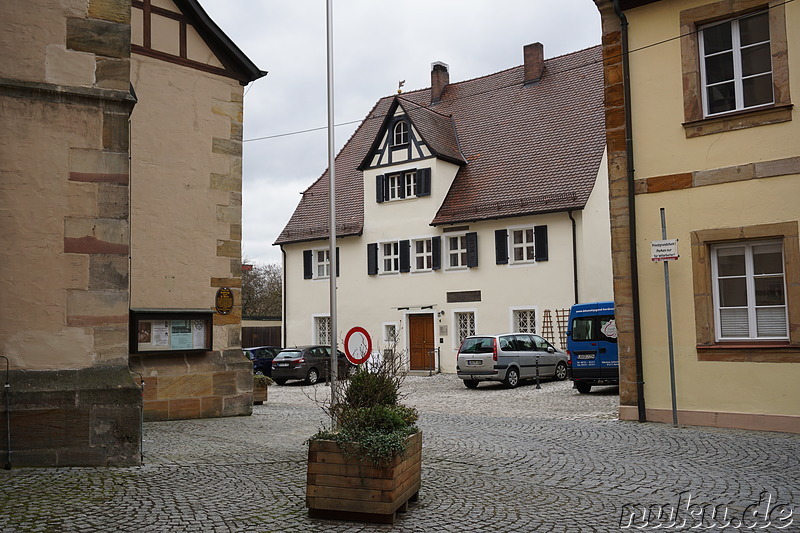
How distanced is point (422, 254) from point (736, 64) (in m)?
19.7

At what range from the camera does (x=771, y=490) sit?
25.8 feet

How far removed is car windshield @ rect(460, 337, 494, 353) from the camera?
23.0m

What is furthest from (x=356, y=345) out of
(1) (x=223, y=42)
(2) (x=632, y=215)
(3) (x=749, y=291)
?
(1) (x=223, y=42)

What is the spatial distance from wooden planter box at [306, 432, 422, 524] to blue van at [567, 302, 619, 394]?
545 inches

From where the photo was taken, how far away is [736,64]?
41.7 ft

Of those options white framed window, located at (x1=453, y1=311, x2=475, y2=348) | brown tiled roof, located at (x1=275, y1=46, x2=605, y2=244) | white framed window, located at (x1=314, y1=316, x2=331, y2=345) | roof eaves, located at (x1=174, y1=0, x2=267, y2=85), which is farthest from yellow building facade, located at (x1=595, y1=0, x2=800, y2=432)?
white framed window, located at (x1=314, y1=316, x2=331, y2=345)

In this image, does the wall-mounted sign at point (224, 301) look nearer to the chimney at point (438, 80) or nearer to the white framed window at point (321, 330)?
the white framed window at point (321, 330)

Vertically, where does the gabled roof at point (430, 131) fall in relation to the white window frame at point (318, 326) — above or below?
above

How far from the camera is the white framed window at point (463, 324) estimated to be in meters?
30.3

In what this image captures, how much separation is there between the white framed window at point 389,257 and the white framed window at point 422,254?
924 mm

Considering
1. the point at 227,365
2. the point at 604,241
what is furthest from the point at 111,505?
the point at 604,241

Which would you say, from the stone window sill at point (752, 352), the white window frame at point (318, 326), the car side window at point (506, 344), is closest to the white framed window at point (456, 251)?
the white window frame at point (318, 326)

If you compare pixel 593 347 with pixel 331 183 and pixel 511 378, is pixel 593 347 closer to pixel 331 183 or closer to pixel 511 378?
pixel 511 378

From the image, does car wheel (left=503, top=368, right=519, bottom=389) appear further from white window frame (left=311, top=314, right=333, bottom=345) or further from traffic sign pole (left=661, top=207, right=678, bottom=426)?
white window frame (left=311, top=314, right=333, bottom=345)
